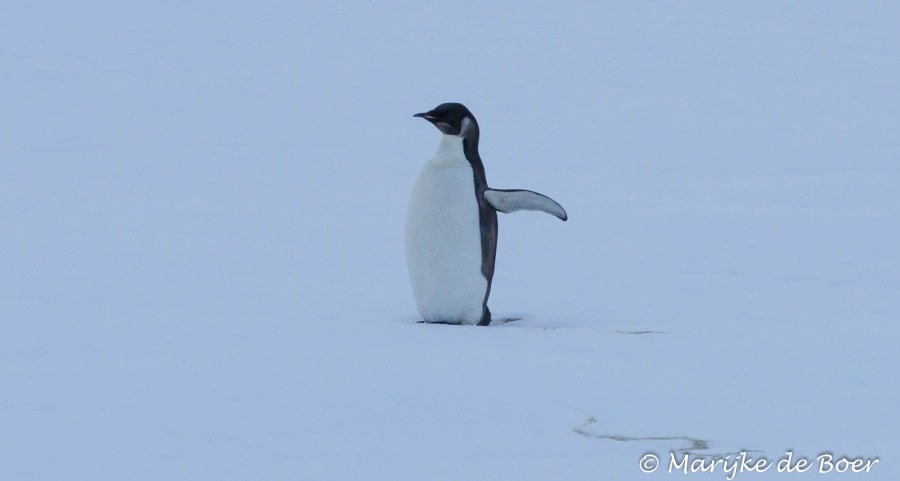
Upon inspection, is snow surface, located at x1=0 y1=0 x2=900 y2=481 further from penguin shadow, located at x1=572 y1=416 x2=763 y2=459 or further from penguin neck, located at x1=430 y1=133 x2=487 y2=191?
penguin neck, located at x1=430 y1=133 x2=487 y2=191

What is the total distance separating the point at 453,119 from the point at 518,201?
0.37 m

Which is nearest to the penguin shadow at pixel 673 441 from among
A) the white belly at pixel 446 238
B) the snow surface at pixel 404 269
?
the snow surface at pixel 404 269

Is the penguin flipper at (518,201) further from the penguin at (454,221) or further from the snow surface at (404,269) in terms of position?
the snow surface at (404,269)

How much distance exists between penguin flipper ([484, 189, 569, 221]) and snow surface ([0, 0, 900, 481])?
0.41 meters

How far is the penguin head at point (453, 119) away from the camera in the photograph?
14.7 ft

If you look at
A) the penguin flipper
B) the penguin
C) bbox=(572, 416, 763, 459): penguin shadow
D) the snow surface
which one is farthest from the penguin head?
bbox=(572, 416, 763, 459): penguin shadow

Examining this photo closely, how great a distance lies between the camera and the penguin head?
14.7 ft

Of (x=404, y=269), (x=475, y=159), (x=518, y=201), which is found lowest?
(x=404, y=269)

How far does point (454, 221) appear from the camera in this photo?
4496mm

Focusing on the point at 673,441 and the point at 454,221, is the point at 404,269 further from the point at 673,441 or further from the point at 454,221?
the point at 673,441

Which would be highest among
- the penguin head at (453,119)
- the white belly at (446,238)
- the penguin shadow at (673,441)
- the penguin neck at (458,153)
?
the penguin head at (453,119)

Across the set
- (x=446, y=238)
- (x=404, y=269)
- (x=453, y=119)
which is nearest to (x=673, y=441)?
(x=446, y=238)

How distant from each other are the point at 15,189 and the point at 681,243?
162 inches

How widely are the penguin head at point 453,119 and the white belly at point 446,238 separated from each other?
0.04 m
